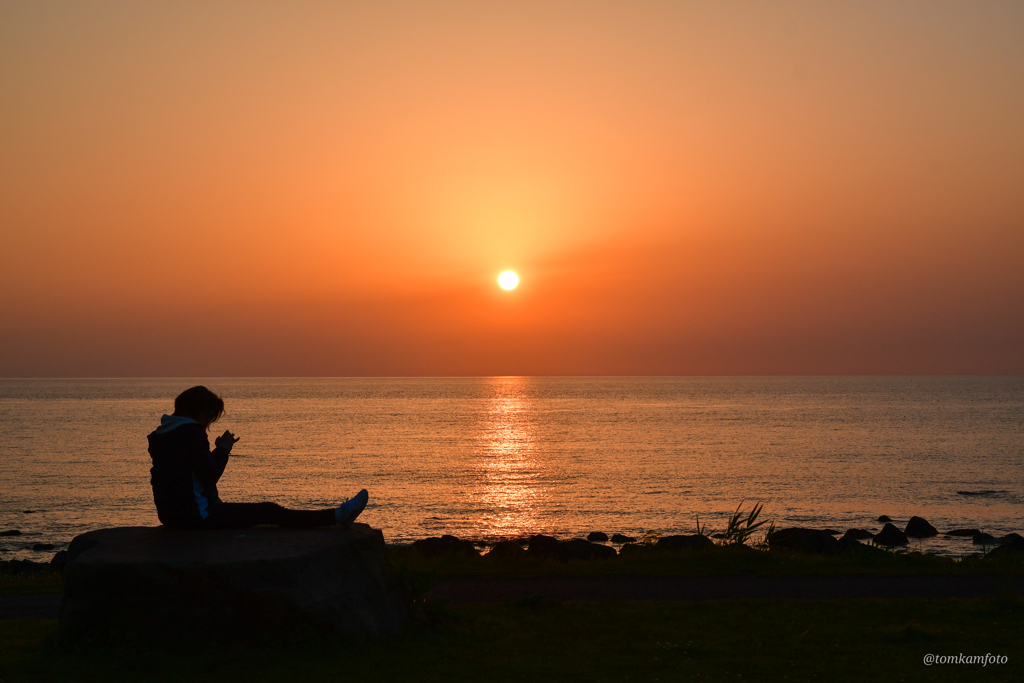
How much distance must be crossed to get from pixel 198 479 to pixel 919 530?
1208 inches

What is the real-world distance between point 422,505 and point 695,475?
19.3 metres

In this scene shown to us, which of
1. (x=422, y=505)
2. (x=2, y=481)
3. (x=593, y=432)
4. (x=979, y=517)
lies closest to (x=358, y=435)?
(x=593, y=432)

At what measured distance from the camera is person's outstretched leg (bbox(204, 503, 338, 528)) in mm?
8930

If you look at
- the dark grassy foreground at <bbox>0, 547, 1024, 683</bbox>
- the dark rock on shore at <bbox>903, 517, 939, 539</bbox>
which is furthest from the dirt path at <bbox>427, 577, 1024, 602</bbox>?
the dark rock on shore at <bbox>903, 517, 939, 539</bbox>

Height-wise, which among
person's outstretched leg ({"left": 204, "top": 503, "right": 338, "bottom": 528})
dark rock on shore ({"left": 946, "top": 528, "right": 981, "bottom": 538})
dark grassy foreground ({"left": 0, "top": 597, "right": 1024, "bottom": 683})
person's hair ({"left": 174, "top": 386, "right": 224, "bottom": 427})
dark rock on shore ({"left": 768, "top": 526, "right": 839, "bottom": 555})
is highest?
person's hair ({"left": 174, "top": 386, "right": 224, "bottom": 427})

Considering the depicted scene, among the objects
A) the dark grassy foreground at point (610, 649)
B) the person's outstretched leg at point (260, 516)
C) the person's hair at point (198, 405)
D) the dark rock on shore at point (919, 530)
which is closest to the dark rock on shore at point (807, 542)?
the dark rock on shore at point (919, 530)

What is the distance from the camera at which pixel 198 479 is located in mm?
8609

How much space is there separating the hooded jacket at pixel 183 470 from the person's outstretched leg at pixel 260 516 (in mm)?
128

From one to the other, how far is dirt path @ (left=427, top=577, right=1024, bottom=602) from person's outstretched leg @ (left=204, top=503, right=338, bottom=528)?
3877mm

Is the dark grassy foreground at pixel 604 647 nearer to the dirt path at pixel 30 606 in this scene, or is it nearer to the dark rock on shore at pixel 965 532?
the dirt path at pixel 30 606

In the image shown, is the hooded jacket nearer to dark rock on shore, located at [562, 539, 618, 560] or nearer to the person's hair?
the person's hair

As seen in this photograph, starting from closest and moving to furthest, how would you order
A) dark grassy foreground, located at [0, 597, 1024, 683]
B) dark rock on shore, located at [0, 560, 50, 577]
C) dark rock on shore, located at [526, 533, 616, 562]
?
dark grassy foreground, located at [0, 597, 1024, 683] → dark rock on shore, located at [526, 533, 616, 562] → dark rock on shore, located at [0, 560, 50, 577]

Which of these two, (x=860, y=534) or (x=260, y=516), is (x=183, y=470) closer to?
(x=260, y=516)

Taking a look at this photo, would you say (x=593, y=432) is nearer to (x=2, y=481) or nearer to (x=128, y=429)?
(x=128, y=429)
